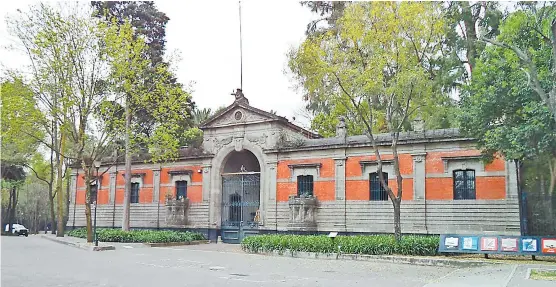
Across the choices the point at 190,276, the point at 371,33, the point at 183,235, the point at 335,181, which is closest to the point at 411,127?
the point at 335,181

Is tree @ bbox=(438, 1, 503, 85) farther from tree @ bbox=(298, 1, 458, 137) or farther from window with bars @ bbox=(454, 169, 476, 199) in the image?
window with bars @ bbox=(454, 169, 476, 199)

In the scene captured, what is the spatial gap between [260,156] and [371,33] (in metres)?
10.0

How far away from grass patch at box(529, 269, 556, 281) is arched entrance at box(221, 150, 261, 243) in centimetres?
1530

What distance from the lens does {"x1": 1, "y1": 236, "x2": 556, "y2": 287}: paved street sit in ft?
38.5

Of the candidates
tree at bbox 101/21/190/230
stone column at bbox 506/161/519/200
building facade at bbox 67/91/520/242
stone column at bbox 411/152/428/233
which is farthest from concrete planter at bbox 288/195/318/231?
stone column at bbox 506/161/519/200

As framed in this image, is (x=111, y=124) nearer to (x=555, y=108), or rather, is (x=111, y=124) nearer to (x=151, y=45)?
(x=151, y=45)

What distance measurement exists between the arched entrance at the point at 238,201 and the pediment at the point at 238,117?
1.80m

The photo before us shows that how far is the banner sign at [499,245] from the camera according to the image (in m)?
16.1

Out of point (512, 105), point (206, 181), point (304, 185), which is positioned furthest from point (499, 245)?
point (206, 181)

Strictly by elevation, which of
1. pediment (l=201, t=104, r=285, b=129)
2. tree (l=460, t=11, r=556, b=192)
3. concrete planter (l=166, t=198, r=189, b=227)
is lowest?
concrete planter (l=166, t=198, r=189, b=227)

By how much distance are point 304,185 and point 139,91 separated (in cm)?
955

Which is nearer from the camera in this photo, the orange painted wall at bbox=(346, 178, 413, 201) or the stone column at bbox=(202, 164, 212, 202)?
the orange painted wall at bbox=(346, 178, 413, 201)

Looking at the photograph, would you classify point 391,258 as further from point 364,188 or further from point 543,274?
point 364,188

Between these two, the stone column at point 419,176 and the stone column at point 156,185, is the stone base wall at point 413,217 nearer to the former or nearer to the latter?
the stone column at point 419,176
